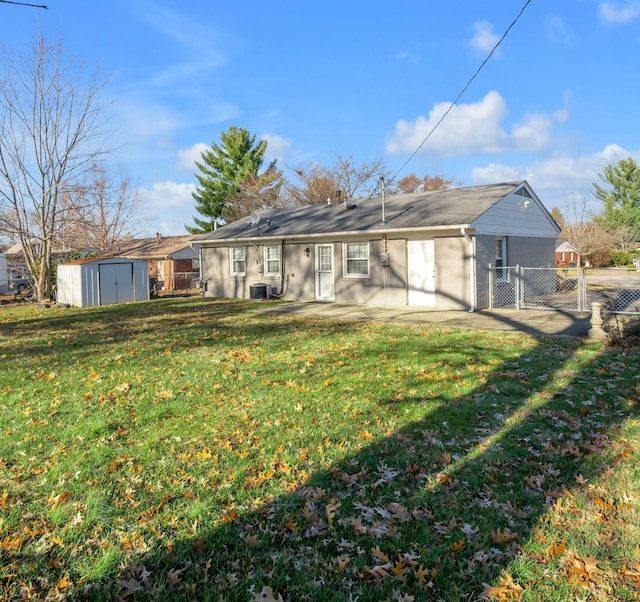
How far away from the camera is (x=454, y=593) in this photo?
8.43 ft

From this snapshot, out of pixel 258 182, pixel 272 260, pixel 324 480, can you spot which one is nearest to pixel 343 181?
pixel 258 182

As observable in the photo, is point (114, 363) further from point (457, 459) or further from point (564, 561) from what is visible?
point (564, 561)

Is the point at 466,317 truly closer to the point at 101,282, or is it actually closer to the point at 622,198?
the point at 101,282

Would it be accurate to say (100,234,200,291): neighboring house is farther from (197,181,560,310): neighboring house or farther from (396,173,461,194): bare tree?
(396,173,461,194): bare tree

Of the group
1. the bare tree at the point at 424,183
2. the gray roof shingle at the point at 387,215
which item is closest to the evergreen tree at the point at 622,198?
the bare tree at the point at 424,183

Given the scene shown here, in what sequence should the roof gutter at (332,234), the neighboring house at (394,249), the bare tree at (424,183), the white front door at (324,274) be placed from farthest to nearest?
the bare tree at (424,183)
the white front door at (324,274)
the neighboring house at (394,249)
the roof gutter at (332,234)

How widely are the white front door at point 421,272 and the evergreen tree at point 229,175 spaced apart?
30.8 meters

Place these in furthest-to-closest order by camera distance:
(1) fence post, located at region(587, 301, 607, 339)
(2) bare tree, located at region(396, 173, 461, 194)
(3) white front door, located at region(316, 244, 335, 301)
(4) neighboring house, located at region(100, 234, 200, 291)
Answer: (2) bare tree, located at region(396, 173, 461, 194)
(4) neighboring house, located at region(100, 234, 200, 291)
(3) white front door, located at region(316, 244, 335, 301)
(1) fence post, located at region(587, 301, 607, 339)

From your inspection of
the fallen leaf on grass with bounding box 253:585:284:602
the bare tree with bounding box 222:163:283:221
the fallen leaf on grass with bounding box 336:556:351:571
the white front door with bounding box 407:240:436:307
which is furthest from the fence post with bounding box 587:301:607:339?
the bare tree with bounding box 222:163:283:221

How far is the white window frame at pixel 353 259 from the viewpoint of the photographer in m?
16.2

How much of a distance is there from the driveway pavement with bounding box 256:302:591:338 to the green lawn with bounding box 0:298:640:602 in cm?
312

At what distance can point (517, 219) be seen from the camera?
16422mm

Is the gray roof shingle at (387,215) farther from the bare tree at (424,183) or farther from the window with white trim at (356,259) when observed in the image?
the bare tree at (424,183)

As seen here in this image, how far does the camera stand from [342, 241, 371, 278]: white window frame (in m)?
16.2
